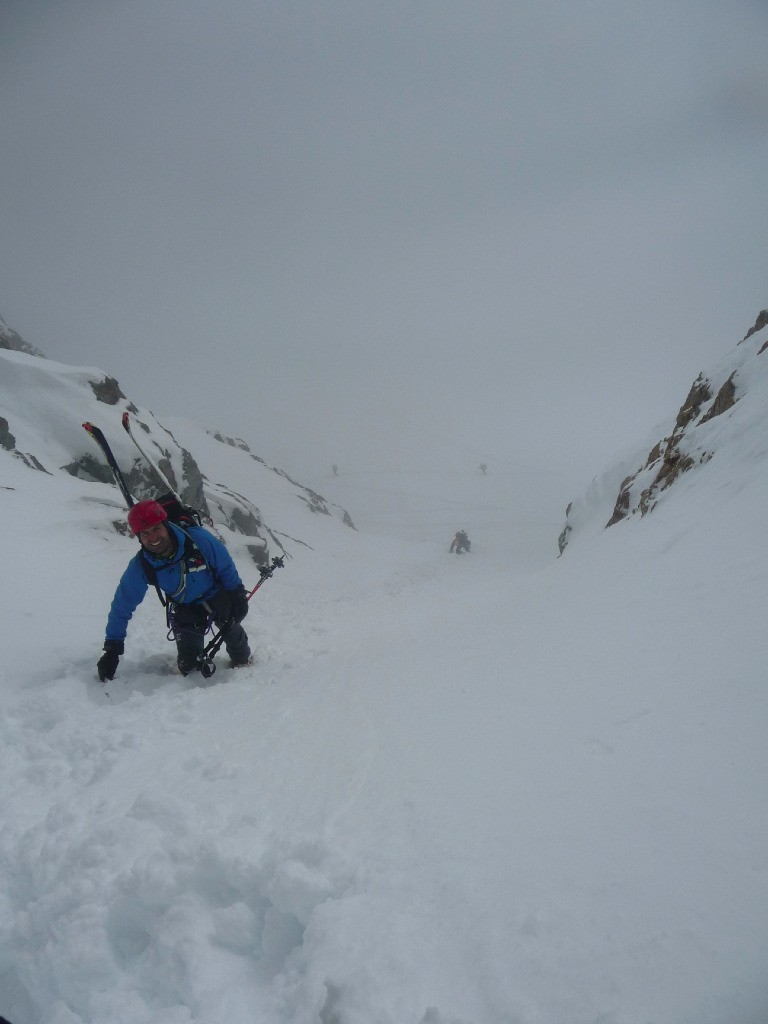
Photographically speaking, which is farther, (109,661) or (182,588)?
(182,588)

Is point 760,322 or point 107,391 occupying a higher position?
point 760,322

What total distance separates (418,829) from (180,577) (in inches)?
169

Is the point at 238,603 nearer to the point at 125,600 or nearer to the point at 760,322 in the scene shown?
the point at 125,600

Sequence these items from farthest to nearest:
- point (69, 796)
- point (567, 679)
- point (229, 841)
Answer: point (567, 679) → point (69, 796) → point (229, 841)

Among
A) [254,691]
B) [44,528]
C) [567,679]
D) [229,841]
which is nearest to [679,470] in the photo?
[567,679]

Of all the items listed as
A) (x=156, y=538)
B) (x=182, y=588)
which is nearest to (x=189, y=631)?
(x=182, y=588)

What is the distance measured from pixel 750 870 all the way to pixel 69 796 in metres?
4.08

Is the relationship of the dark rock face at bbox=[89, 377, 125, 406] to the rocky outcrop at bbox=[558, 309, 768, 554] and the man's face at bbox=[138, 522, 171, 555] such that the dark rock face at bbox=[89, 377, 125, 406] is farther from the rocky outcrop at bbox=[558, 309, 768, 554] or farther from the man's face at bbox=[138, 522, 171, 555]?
the rocky outcrop at bbox=[558, 309, 768, 554]

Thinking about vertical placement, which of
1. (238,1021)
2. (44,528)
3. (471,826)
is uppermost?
(471,826)

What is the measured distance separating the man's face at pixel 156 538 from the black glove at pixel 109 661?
116 cm

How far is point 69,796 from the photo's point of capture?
337 centimetres

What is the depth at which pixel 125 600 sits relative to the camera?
5469 mm

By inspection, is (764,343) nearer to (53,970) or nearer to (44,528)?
(53,970)

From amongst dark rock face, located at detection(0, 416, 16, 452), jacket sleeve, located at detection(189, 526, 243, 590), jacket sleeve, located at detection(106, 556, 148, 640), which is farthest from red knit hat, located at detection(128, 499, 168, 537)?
dark rock face, located at detection(0, 416, 16, 452)
